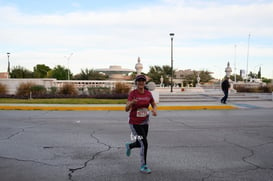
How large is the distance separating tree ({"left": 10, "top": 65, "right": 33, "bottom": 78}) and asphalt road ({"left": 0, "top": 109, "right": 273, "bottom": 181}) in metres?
34.6

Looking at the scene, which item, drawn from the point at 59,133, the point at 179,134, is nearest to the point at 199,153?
the point at 179,134

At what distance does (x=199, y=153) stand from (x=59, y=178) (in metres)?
3.12

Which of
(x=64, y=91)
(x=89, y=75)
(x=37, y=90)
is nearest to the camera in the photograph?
(x=37, y=90)

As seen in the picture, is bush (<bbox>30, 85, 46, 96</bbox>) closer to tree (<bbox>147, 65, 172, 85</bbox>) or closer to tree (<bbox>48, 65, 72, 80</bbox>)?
tree (<bbox>48, 65, 72, 80</bbox>)

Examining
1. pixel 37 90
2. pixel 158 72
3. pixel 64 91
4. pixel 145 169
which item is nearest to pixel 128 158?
pixel 145 169

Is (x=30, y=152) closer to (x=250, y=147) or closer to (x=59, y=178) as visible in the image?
(x=59, y=178)

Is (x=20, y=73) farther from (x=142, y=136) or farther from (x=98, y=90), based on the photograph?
(x=142, y=136)

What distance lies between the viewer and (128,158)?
525cm

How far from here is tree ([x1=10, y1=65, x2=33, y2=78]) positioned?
131 feet

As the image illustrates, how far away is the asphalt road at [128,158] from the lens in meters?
4.31

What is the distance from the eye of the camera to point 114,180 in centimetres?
404

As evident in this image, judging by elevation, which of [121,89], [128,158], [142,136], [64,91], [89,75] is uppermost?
[89,75]

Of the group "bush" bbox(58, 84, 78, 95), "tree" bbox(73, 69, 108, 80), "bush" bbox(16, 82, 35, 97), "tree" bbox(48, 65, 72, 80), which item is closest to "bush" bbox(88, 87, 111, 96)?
"bush" bbox(58, 84, 78, 95)

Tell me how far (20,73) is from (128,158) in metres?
40.0
